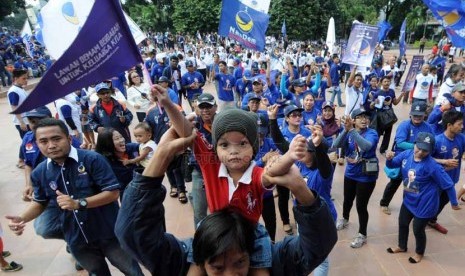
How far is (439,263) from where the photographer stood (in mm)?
4090

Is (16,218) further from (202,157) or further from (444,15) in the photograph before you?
(444,15)

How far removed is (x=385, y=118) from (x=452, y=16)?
2.31 metres

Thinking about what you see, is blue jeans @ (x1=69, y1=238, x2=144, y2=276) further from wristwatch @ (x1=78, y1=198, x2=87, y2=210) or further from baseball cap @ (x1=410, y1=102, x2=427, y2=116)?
baseball cap @ (x1=410, y1=102, x2=427, y2=116)

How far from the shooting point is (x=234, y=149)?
162 centimetres

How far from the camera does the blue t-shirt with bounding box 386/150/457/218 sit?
3820 mm

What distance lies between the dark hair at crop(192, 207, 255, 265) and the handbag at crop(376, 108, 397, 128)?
6.91 meters

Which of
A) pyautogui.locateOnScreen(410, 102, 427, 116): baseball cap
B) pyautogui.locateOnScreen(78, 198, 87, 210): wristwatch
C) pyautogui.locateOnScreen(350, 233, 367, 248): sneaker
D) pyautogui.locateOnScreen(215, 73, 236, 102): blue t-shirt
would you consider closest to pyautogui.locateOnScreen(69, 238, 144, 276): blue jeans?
pyautogui.locateOnScreen(78, 198, 87, 210): wristwatch

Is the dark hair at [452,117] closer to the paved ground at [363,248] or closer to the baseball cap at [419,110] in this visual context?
the baseball cap at [419,110]

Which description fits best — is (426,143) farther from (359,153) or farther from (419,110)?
(419,110)

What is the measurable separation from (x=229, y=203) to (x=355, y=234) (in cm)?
363

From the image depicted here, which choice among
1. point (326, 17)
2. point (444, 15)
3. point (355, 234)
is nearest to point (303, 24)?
point (326, 17)

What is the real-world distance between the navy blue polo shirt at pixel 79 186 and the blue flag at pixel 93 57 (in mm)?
1250

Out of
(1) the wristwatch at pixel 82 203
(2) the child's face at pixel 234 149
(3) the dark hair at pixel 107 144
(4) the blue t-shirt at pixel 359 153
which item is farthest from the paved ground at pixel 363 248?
(2) the child's face at pixel 234 149

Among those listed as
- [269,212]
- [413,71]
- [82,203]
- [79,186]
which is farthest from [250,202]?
[413,71]
